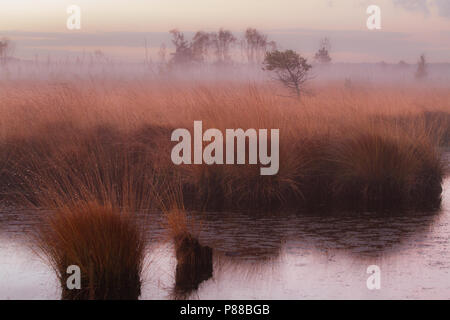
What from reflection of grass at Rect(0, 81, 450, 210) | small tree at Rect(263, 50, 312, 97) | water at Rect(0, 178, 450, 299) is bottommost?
water at Rect(0, 178, 450, 299)

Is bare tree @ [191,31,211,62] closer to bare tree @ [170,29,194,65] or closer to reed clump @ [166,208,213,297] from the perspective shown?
bare tree @ [170,29,194,65]

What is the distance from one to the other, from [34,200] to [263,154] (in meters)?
2.94

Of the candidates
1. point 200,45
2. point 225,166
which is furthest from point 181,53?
point 225,166

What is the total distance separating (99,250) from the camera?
597cm

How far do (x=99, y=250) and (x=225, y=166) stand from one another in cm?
420

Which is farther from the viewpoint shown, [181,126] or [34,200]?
[181,126]

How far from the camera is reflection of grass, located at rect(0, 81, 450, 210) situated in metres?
9.97

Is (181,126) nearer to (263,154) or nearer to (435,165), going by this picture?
(263,154)

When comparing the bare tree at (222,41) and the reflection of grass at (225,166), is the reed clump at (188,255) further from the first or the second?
the bare tree at (222,41)

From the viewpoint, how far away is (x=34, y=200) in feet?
33.2

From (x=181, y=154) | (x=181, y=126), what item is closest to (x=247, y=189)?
(x=181, y=154)

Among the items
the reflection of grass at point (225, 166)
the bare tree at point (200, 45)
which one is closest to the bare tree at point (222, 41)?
the bare tree at point (200, 45)

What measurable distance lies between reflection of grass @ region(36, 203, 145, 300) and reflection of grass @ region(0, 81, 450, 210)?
2.71m

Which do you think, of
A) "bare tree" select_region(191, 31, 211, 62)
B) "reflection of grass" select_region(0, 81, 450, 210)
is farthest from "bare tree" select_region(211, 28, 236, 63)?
"reflection of grass" select_region(0, 81, 450, 210)
